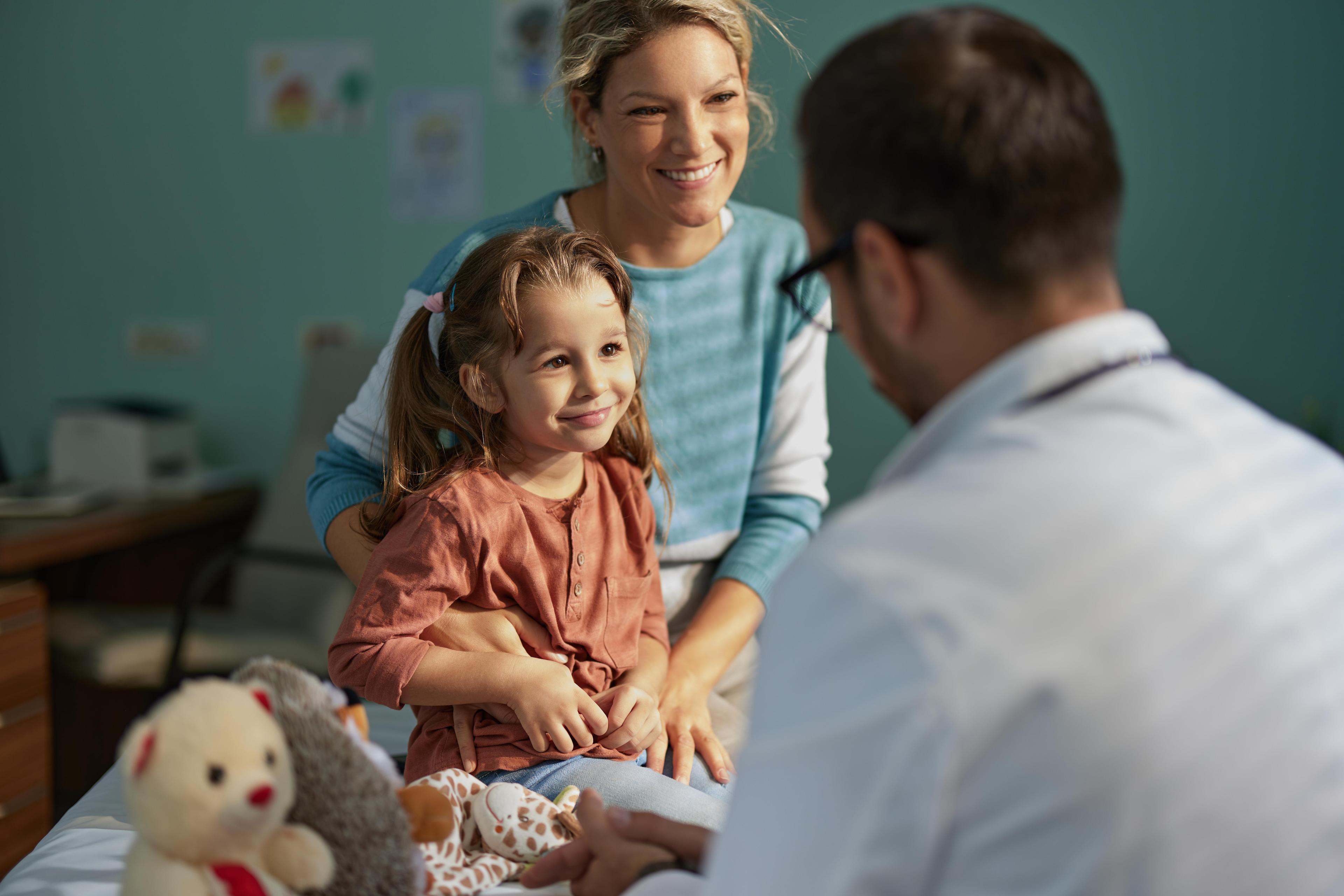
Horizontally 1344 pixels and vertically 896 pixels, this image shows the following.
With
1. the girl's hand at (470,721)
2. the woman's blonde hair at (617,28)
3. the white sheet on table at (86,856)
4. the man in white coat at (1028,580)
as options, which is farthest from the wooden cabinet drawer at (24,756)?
the man in white coat at (1028,580)

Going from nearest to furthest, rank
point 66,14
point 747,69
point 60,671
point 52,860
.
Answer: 1. point 52,860
2. point 747,69
3. point 60,671
4. point 66,14

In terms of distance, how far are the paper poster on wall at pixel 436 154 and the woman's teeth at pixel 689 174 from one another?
1809 millimetres

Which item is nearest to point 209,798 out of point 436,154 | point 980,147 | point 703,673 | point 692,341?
point 980,147

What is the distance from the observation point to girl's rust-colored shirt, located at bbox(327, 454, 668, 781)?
45.1 inches

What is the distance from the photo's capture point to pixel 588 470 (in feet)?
4.44

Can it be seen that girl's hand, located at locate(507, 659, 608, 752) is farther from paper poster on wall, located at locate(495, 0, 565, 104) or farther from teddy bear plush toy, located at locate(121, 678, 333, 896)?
paper poster on wall, located at locate(495, 0, 565, 104)

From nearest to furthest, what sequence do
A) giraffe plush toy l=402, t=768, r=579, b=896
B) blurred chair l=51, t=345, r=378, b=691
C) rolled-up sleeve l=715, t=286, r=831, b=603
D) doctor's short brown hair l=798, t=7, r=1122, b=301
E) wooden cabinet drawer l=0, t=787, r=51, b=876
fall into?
1. doctor's short brown hair l=798, t=7, r=1122, b=301
2. giraffe plush toy l=402, t=768, r=579, b=896
3. rolled-up sleeve l=715, t=286, r=831, b=603
4. wooden cabinet drawer l=0, t=787, r=51, b=876
5. blurred chair l=51, t=345, r=378, b=691

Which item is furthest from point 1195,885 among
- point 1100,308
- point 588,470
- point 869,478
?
point 869,478

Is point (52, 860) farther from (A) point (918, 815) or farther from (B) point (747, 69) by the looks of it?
(B) point (747, 69)

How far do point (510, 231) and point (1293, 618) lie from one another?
0.98m

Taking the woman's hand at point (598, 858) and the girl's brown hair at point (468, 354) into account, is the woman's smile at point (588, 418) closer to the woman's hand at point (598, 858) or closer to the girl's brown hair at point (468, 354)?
the girl's brown hair at point (468, 354)

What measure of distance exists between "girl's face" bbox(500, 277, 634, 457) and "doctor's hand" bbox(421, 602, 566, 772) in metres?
0.21

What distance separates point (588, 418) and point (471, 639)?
27cm

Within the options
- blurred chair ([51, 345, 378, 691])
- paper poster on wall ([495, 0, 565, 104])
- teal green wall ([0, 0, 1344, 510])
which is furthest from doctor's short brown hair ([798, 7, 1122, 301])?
paper poster on wall ([495, 0, 565, 104])
